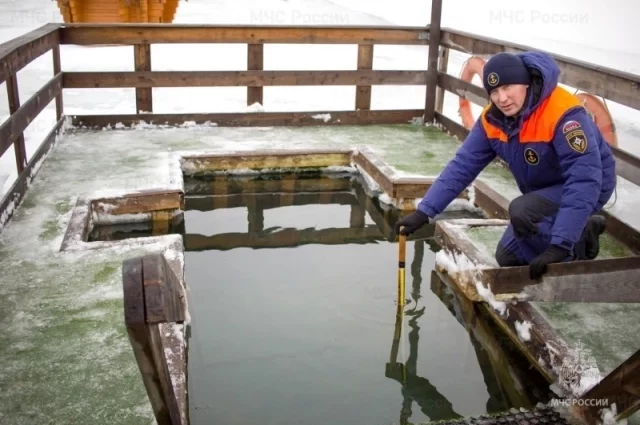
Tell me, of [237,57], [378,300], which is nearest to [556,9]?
[237,57]

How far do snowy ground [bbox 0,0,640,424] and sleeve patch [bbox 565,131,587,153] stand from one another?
1054mm

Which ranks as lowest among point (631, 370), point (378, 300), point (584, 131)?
point (378, 300)

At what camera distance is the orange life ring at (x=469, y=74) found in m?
7.70

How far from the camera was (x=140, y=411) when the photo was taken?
2.81 meters

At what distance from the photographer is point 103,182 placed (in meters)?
5.88

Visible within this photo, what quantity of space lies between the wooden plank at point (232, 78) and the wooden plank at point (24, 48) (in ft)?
1.92

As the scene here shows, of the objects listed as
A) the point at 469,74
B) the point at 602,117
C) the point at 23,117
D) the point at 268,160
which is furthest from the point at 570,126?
the point at 469,74

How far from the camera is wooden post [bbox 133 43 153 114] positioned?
7711 mm

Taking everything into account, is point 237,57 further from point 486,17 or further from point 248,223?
point 486,17

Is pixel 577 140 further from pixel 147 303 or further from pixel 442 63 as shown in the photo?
pixel 442 63

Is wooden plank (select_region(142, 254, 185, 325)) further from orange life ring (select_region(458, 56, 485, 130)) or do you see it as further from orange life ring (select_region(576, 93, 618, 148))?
orange life ring (select_region(458, 56, 485, 130))

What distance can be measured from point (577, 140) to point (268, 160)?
4.07 m

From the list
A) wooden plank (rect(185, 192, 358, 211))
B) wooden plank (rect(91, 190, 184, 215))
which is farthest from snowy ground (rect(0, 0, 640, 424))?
wooden plank (rect(185, 192, 358, 211))

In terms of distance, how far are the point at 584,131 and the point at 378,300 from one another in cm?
175
